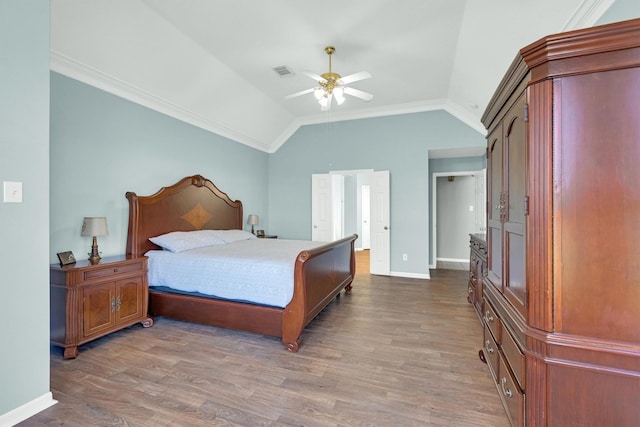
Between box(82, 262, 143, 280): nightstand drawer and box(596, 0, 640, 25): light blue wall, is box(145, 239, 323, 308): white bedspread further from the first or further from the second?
box(596, 0, 640, 25): light blue wall

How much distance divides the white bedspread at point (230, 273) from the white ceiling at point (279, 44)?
6.93ft

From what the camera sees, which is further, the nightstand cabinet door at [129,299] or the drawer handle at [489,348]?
the nightstand cabinet door at [129,299]

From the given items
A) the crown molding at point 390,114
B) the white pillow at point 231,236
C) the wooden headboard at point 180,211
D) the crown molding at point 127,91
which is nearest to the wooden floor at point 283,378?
the wooden headboard at point 180,211

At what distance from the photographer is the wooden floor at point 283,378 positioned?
5.75 ft

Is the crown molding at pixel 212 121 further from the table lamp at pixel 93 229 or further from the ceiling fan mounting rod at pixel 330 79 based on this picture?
the ceiling fan mounting rod at pixel 330 79

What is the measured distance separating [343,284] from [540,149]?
3208mm

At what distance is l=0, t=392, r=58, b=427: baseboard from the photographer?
1.62 metres

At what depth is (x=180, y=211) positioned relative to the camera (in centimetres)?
416

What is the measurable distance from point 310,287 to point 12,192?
2.19 metres

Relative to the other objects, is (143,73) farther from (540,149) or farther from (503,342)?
(503,342)

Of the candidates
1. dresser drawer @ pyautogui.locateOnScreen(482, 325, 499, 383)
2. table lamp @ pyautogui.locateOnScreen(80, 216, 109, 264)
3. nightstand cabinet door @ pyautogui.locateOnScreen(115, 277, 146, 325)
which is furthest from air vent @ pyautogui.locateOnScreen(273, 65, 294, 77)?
dresser drawer @ pyautogui.locateOnScreen(482, 325, 499, 383)

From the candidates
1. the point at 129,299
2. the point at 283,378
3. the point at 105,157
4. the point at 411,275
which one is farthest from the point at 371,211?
the point at 105,157

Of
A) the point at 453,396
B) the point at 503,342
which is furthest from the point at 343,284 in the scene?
the point at 503,342

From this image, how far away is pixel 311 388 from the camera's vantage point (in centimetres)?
203
